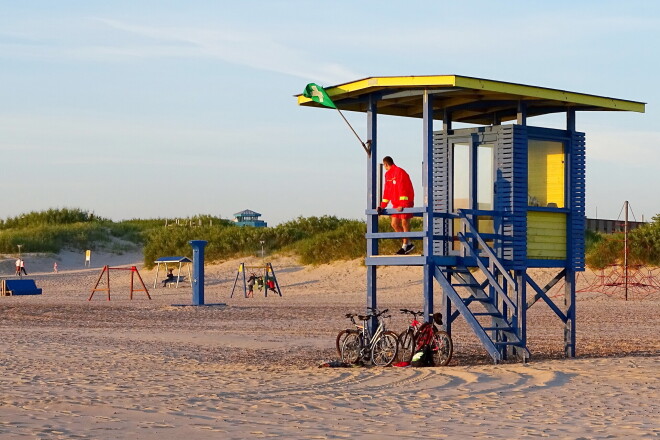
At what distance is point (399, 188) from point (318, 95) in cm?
170

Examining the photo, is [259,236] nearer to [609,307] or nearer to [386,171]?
[609,307]

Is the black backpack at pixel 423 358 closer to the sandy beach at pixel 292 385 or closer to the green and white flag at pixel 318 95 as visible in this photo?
the sandy beach at pixel 292 385

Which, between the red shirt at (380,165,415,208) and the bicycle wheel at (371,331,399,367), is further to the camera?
the red shirt at (380,165,415,208)

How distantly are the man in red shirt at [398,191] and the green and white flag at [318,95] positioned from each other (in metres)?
1.12

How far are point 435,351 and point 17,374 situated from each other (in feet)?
17.0

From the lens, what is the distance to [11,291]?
39781 millimetres

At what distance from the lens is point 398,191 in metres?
15.5

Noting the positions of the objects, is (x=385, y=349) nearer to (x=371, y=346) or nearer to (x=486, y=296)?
(x=371, y=346)

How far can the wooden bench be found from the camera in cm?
3978

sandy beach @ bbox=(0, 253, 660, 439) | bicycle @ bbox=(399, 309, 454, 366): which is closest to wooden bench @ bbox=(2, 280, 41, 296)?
sandy beach @ bbox=(0, 253, 660, 439)

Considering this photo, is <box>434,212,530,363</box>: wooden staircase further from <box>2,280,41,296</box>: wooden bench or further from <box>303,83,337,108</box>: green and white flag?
<box>2,280,41,296</box>: wooden bench

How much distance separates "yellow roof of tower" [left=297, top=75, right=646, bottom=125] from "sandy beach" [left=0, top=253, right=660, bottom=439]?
359 centimetres

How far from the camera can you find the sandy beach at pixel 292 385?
936 centimetres

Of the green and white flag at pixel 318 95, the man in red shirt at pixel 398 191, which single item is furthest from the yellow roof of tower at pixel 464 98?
the man in red shirt at pixel 398 191
